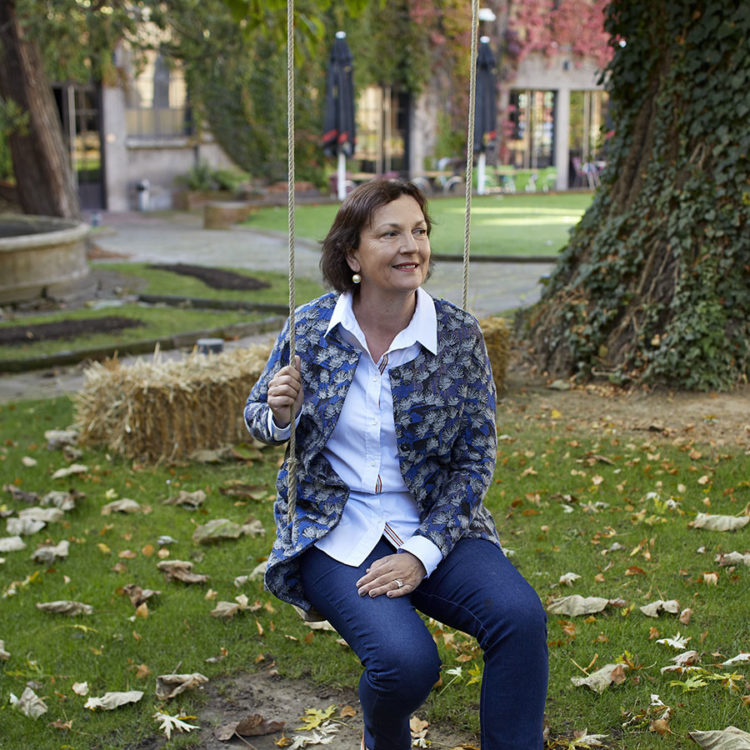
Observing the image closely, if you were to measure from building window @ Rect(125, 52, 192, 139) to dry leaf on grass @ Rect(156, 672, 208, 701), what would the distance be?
2247 centimetres

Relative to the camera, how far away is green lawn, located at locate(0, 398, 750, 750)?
329 centimetres

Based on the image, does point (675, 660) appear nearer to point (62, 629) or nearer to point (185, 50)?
point (62, 629)

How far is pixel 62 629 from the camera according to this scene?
4.00 metres

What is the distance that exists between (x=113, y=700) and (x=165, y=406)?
8.60 ft

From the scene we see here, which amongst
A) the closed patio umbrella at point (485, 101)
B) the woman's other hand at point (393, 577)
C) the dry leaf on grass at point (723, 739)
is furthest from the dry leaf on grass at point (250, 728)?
the closed patio umbrella at point (485, 101)

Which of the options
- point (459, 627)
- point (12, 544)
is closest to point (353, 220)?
point (459, 627)

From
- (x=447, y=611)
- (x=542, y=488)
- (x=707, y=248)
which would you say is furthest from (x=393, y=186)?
(x=707, y=248)

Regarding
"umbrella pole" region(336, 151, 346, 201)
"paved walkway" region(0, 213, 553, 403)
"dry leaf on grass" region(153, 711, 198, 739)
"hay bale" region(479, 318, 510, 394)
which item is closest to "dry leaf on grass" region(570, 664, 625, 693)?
"dry leaf on grass" region(153, 711, 198, 739)

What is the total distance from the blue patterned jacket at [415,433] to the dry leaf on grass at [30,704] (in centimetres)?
Result: 111

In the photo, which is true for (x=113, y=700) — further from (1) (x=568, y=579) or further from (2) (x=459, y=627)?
(1) (x=568, y=579)

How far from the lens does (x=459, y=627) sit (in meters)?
2.68

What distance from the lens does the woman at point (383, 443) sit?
2672 mm

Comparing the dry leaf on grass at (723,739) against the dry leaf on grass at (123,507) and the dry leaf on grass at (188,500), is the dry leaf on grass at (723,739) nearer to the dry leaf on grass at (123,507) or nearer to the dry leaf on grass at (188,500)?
the dry leaf on grass at (188,500)

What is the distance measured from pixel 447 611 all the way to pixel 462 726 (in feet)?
2.40
